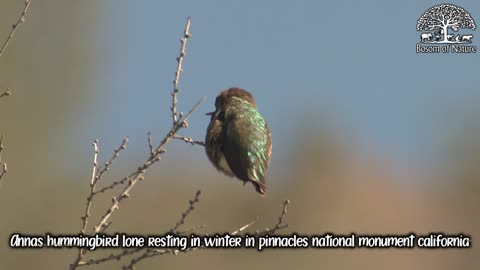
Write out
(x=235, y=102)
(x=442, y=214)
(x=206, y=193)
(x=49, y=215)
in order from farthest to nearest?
(x=442, y=214) < (x=206, y=193) < (x=49, y=215) < (x=235, y=102)

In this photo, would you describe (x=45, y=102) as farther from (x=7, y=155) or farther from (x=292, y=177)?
(x=292, y=177)

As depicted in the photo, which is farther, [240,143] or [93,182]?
[240,143]

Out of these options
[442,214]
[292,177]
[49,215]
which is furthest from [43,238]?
[442,214]

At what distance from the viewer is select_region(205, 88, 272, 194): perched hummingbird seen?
19.2 feet

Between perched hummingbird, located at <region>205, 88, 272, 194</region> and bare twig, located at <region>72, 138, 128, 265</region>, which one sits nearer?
bare twig, located at <region>72, 138, 128, 265</region>

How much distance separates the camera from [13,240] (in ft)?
21.1

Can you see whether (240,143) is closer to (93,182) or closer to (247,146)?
(247,146)

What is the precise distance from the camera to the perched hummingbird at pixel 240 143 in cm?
584

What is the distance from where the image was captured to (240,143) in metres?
5.88

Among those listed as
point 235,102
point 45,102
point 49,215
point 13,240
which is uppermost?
point 45,102

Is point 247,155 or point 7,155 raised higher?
point 7,155

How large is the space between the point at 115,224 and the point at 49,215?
→ 1.04 metres

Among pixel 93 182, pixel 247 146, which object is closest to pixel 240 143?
pixel 247 146

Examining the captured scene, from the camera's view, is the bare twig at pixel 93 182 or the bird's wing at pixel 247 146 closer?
the bare twig at pixel 93 182
